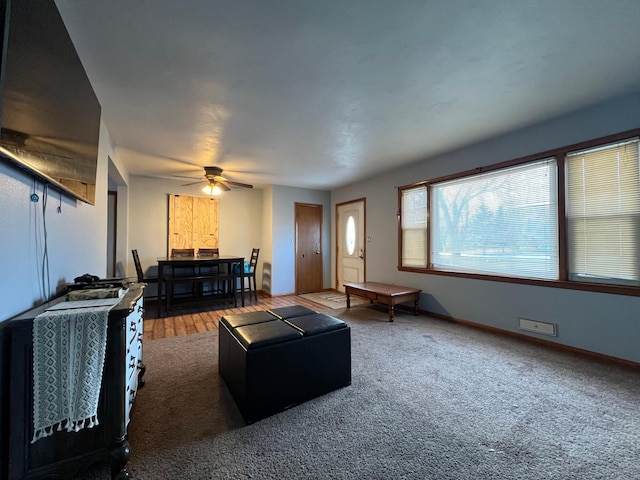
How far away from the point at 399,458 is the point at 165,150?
4.26 m

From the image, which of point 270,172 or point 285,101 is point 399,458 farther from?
point 270,172

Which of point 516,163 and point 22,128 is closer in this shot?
point 22,128

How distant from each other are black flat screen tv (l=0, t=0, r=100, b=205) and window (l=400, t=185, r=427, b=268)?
4.24 meters

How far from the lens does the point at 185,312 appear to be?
176 inches

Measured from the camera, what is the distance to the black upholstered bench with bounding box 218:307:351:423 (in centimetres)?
177

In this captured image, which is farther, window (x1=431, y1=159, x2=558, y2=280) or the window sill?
window (x1=431, y1=159, x2=558, y2=280)

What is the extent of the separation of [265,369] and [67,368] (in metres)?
1.03

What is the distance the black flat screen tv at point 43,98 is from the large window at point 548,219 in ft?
13.7

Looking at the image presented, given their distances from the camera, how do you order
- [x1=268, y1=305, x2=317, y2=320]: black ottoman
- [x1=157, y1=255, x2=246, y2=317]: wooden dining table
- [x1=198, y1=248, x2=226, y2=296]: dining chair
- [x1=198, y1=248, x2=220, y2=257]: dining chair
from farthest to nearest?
1. [x1=198, y1=248, x2=220, y2=257]: dining chair
2. [x1=198, y1=248, x2=226, y2=296]: dining chair
3. [x1=157, y1=255, x2=246, y2=317]: wooden dining table
4. [x1=268, y1=305, x2=317, y2=320]: black ottoman

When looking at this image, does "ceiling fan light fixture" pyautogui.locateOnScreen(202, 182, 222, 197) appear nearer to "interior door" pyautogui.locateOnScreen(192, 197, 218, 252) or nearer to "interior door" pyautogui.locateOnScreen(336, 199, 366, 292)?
"interior door" pyautogui.locateOnScreen(192, 197, 218, 252)

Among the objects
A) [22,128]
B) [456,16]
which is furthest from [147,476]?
[456,16]

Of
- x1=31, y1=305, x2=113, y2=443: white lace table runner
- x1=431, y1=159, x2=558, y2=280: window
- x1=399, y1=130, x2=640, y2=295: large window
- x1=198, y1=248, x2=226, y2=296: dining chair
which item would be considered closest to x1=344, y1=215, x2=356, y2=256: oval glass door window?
x1=399, y1=130, x2=640, y2=295: large window

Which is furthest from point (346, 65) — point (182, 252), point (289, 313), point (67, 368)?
point (182, 252)

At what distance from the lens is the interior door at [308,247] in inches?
245
